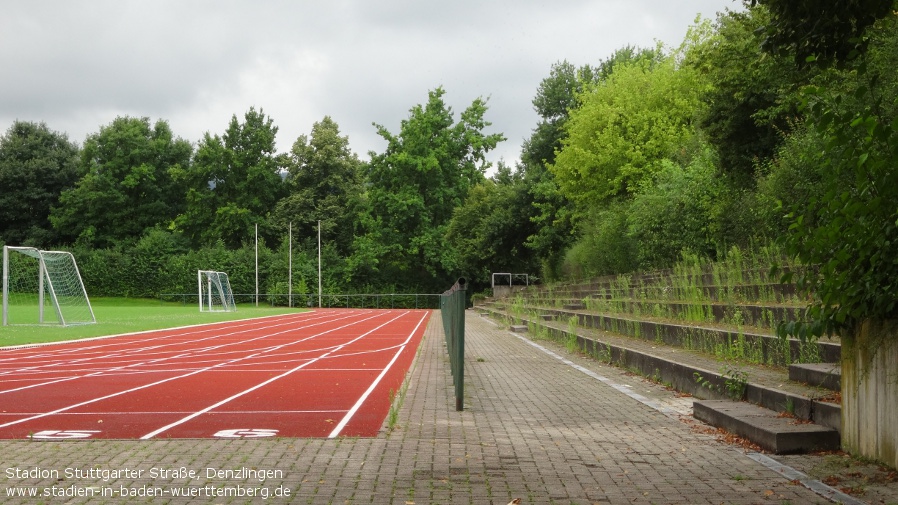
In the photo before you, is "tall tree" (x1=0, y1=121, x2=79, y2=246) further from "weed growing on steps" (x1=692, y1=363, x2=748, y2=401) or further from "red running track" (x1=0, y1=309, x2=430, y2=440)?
"weed growing on steps" (x1=692, y1=363, x2=748, y2=401)

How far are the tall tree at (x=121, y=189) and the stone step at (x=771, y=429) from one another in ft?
227

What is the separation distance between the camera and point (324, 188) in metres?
70.7

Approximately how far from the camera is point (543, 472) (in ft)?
19.7

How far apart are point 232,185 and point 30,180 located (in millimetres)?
18326

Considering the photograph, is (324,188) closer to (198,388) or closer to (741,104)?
(741,104)

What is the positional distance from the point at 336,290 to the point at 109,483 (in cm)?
5616

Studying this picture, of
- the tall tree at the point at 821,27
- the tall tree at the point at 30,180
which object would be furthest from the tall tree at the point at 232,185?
the tall tree at the point at 821,27

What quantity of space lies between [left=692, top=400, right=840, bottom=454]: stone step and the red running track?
3127 mm

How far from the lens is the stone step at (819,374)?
7422mm

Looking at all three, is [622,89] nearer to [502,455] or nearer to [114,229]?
[502,455]

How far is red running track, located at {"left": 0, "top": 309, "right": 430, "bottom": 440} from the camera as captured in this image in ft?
27.1

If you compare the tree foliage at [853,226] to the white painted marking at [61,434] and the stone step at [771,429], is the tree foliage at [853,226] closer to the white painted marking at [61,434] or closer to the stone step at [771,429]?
the stone step at [771,429]

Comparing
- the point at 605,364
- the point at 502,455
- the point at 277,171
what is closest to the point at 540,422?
the point at 502,455

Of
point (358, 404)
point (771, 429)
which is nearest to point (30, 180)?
point (358, 404)
